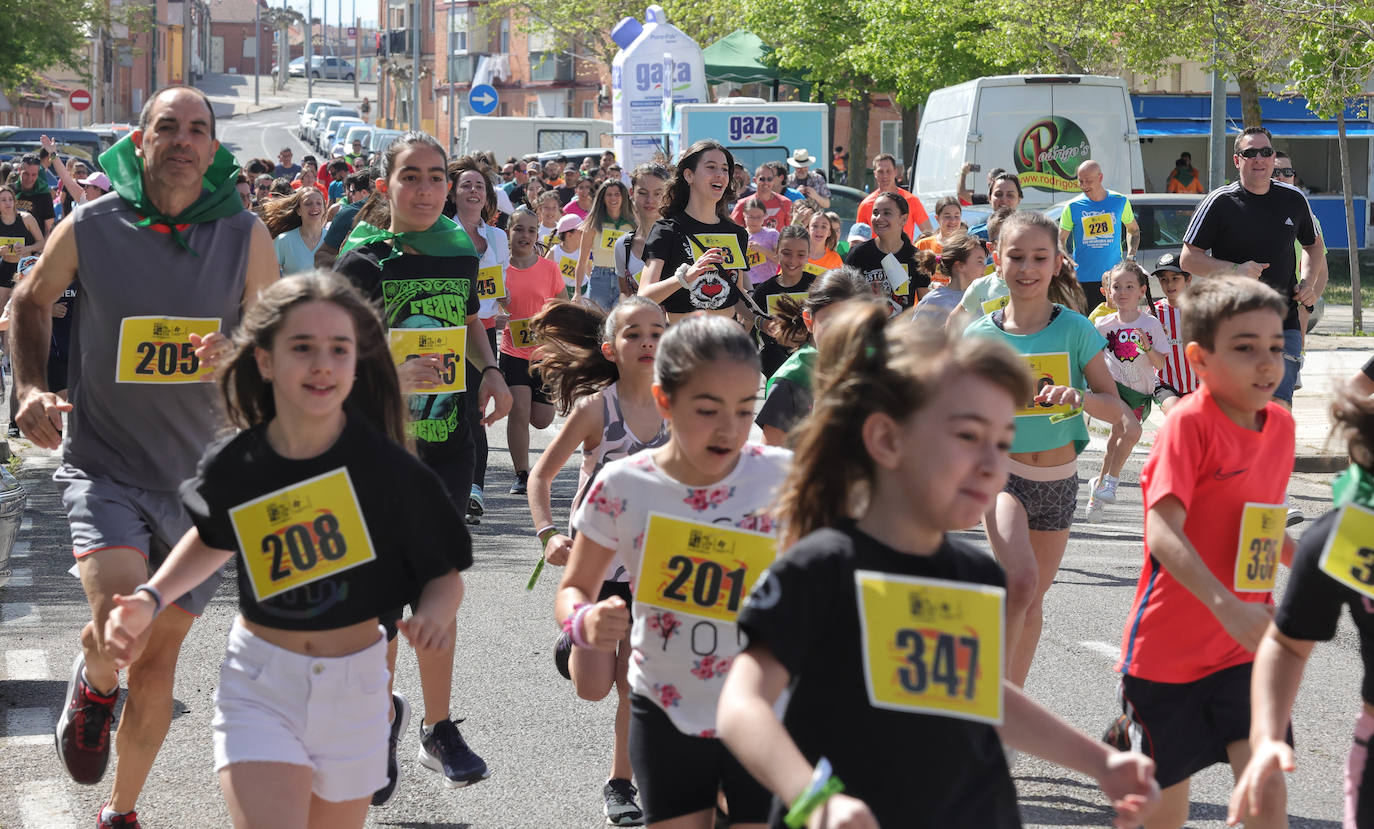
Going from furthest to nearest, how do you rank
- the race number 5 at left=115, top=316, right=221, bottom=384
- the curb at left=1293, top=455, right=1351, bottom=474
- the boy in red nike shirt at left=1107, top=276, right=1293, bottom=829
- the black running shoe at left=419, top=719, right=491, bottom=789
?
the curb at left=1293, top=455, right=1351, bottom=474 < the black running shoe at left=419, top=719, right=491, bottom=789 < the race number 5 at left=115, top=316, right=221, bottom=384 < the boy in red nike shirt at left=1107, top=276, right=1293, bottom=829

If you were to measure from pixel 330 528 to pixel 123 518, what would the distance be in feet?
4.46

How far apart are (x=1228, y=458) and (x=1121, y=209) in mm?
9762

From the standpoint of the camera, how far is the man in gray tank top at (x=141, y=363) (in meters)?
4.84

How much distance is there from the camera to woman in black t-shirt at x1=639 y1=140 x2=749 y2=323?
900 centimetres

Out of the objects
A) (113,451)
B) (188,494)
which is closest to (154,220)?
(113,451)

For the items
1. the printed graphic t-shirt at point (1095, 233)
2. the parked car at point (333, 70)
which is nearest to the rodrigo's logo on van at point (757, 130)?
the printed graphic t-shirt at point (1095, 233)

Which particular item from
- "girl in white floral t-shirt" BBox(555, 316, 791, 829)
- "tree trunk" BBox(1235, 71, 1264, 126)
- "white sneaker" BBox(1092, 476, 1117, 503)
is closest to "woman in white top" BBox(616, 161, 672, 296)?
"white sneaker" BBox(1092, 476, 1117, 503)

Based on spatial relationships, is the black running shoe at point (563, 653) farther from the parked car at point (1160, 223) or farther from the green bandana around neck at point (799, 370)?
the parked car at point (1160, 223)

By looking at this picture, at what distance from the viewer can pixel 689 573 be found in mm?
3863

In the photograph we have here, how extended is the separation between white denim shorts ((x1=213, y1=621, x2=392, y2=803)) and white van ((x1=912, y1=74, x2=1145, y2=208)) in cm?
1825

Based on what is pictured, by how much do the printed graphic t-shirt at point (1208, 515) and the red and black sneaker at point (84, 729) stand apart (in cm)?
278

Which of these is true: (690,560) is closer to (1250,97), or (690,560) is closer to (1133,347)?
(1133,347)

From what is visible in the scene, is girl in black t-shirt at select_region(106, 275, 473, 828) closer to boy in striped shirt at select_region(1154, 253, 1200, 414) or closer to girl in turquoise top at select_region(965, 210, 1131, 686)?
girl in turquoise top at select_region(965, 210, 1131, 686)

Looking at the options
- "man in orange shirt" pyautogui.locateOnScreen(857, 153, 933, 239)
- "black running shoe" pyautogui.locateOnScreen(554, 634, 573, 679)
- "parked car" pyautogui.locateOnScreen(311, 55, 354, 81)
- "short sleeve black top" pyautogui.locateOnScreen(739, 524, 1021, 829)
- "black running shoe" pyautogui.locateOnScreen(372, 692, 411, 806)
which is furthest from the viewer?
"parked car" pyautogui.locateOnScreen(311, 55, 354, 81)
